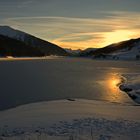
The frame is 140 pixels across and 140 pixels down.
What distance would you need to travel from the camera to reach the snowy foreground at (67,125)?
48.2 feet

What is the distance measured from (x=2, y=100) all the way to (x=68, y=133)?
14662 millimetres

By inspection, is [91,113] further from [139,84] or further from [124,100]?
[139,84]

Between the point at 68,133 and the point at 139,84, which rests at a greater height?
the point at 139,84

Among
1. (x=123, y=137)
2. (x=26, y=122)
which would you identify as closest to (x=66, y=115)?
(x=26, y=122)

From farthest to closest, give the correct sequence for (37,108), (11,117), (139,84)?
1. (139,84)
2. (37,108)
3. (11,117)

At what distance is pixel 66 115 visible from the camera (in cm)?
2003

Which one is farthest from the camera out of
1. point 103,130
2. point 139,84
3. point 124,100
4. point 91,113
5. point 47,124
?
point 139,84

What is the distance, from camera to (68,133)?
49.6ft

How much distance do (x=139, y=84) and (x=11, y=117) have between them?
24.5 metres

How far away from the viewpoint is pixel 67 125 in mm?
16844

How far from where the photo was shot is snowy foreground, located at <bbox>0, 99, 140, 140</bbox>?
1470 cm

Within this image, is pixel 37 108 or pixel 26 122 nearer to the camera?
pixel 26 122

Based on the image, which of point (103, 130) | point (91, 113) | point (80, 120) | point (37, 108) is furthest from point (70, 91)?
point (103, 130)

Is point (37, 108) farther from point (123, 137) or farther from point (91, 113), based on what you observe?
point (123, 137)
